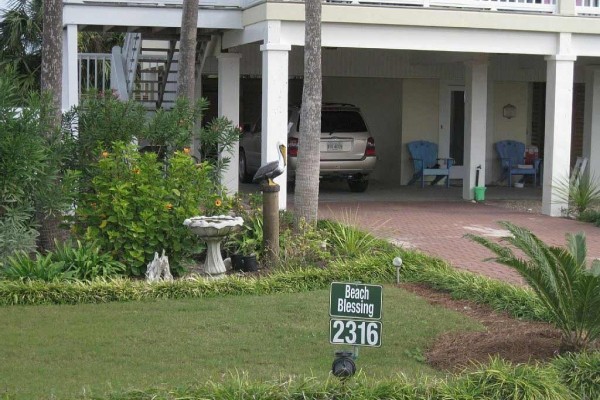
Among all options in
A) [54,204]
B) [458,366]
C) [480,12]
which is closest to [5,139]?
[54,204]

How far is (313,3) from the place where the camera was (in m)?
11.7

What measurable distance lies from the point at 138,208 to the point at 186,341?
2891mm

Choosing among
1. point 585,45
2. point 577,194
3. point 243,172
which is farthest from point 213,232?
point 243,172

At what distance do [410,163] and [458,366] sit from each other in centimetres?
1386

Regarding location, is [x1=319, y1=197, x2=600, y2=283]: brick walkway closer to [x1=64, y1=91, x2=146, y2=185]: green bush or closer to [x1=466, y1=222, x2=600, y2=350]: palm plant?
[x1=466, y1=222, x2=600, y2=350]: palm plant

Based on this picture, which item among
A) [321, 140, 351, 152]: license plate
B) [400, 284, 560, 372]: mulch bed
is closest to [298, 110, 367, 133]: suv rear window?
[321, 140, 351, 152]: license plate

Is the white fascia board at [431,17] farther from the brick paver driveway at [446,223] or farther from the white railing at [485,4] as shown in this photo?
the brick paver driveway at [446,223]

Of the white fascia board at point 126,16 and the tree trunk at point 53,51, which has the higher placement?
the white fascia board at point 126,16

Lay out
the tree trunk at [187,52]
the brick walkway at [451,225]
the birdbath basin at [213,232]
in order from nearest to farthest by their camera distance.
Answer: the birdbath basin at [213,232], the brick walkway at [451,225], the tree trunk at [187,52]

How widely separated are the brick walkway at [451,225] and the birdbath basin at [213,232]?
269cm

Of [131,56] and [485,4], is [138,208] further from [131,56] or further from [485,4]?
[131,56]

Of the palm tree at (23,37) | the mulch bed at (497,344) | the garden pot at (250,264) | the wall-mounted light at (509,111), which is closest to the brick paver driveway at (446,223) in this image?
the mulch bed at (497,344)

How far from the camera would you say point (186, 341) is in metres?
7.71

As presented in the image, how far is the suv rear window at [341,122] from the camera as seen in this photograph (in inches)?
696
